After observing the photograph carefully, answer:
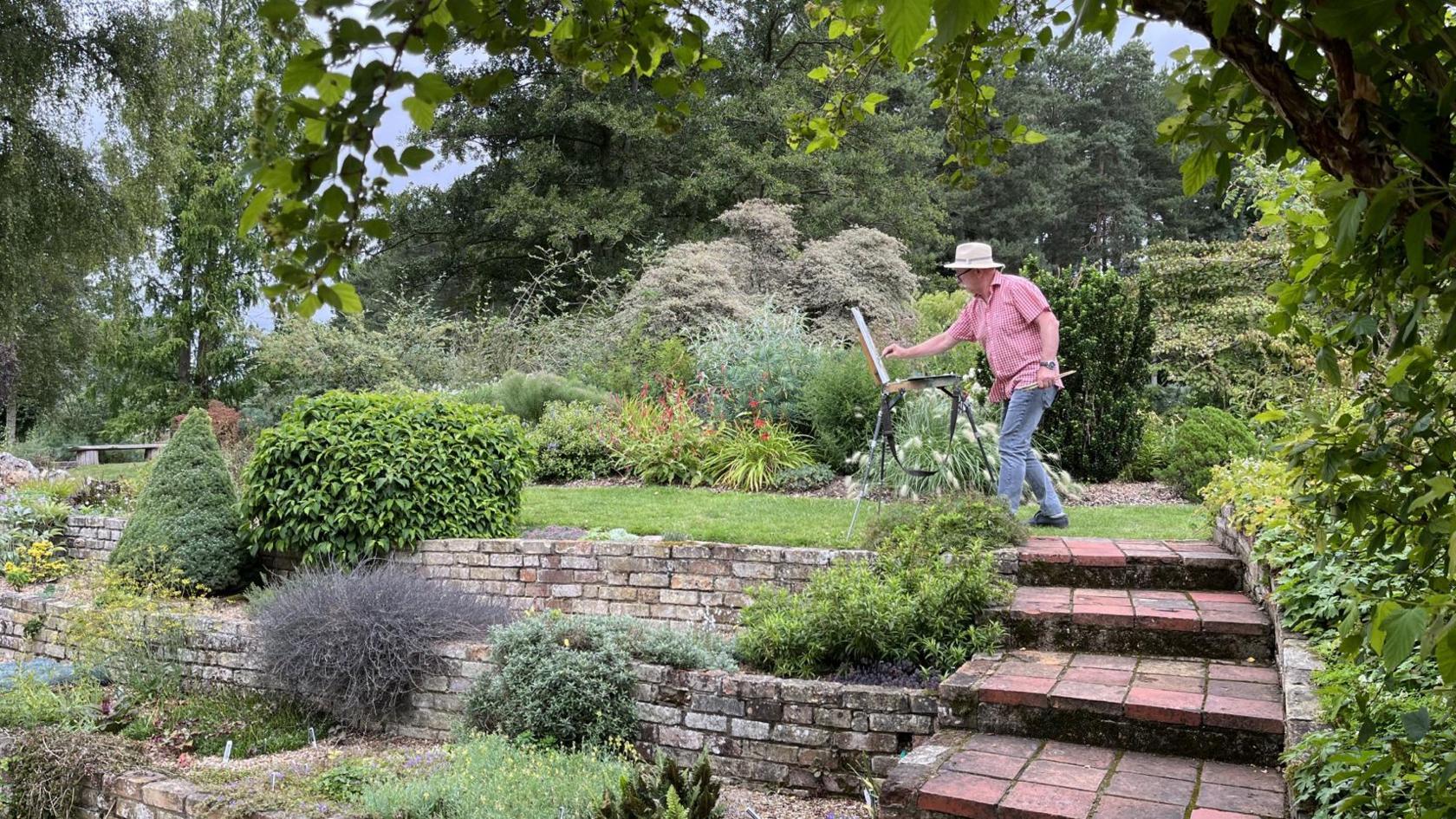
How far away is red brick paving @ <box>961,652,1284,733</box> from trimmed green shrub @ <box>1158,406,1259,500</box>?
169 inches

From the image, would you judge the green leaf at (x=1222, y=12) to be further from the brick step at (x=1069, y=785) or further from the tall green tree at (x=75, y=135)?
the tall green tree at (x=75, y=135)

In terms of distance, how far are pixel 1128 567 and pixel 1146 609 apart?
597mm

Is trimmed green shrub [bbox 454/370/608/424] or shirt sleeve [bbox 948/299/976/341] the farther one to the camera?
trimmed green shrub [bbox 454/370/608/424]

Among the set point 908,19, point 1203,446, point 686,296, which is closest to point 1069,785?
point 908,19

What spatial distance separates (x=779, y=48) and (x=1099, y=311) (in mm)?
18003

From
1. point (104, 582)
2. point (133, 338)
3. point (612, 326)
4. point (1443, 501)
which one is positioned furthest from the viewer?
point (133, 338)

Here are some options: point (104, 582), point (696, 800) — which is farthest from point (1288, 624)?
point (104, 582)

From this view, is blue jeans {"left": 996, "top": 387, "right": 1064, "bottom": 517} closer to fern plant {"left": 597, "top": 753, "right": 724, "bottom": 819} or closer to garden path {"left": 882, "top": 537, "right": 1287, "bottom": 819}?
garden path {"left": 882, "top": 537, "right": 1287, "bottom": 819}

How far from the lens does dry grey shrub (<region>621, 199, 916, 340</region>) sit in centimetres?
1509

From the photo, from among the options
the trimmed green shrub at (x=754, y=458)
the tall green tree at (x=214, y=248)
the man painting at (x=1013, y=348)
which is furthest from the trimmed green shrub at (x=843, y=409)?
the tall green tree at (x=214, y=248)

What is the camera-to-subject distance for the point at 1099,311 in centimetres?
910

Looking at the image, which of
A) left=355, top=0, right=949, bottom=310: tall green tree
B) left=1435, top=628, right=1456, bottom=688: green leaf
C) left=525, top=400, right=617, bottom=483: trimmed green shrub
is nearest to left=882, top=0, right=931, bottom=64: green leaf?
left=1435, top=628, right=1456, bottom=688: green leaf

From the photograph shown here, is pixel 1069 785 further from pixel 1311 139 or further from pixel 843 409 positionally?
pixel 843 409

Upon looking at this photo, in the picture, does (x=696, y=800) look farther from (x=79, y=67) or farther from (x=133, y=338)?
(x=133, y=338)
